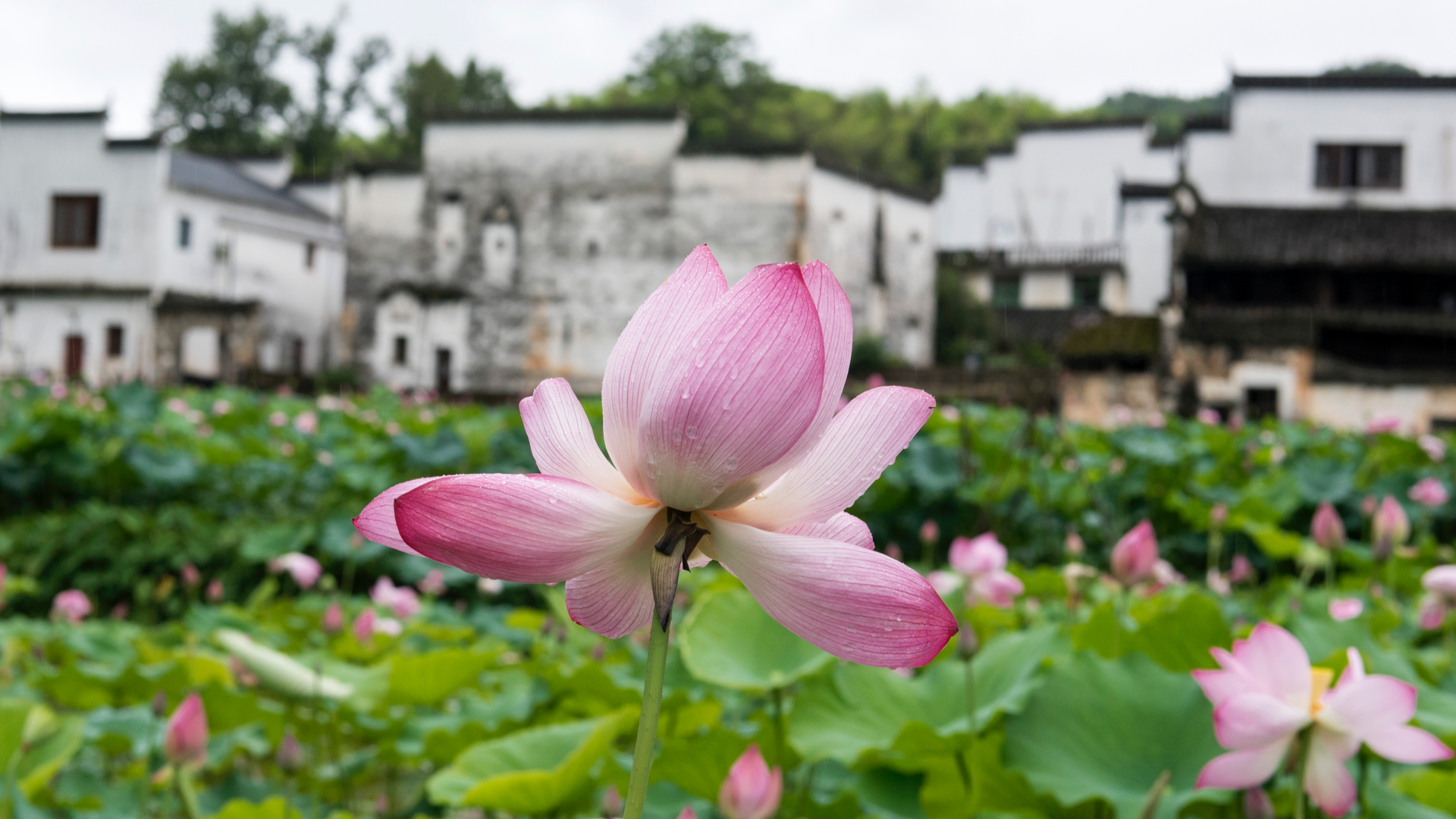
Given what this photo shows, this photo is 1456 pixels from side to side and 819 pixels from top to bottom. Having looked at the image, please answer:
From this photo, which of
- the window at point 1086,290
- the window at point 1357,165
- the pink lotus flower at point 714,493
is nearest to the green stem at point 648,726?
the pink lotus flower at point 714,493

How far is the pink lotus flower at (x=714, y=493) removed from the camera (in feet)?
1.09

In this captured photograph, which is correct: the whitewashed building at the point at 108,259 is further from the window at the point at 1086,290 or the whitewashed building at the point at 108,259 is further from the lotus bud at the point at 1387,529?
the lotus bud at the point at 1387,529

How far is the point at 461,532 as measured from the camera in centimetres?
33

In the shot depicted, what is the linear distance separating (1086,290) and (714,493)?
2328 centimetres

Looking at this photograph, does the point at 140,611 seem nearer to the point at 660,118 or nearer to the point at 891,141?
the point at 660,118

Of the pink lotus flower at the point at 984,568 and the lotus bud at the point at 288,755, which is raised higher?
the pink lotus flower at the point at 984,568

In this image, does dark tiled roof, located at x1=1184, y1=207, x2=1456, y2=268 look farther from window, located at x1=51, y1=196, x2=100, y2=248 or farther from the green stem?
window, located at x1=51, y1=196, x2=100, y2=248

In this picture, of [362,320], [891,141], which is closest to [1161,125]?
[891,141]

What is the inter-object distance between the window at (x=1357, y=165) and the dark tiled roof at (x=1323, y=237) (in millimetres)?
945

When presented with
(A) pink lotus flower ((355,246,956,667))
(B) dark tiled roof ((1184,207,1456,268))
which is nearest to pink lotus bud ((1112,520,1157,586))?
(A) pink lotus flower ((355,246,956,667))

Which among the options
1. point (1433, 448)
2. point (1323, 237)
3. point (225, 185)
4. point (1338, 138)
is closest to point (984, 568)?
point (1433, 448)

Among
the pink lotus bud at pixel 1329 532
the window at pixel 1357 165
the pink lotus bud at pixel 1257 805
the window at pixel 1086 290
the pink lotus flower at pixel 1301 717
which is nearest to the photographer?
the pink lotus flower at pixel 1301 717

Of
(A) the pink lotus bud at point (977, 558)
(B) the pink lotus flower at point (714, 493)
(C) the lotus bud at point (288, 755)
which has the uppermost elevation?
(B) the pink lotus flower at point (714, 493)

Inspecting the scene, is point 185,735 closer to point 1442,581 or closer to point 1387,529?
point 1442,581
